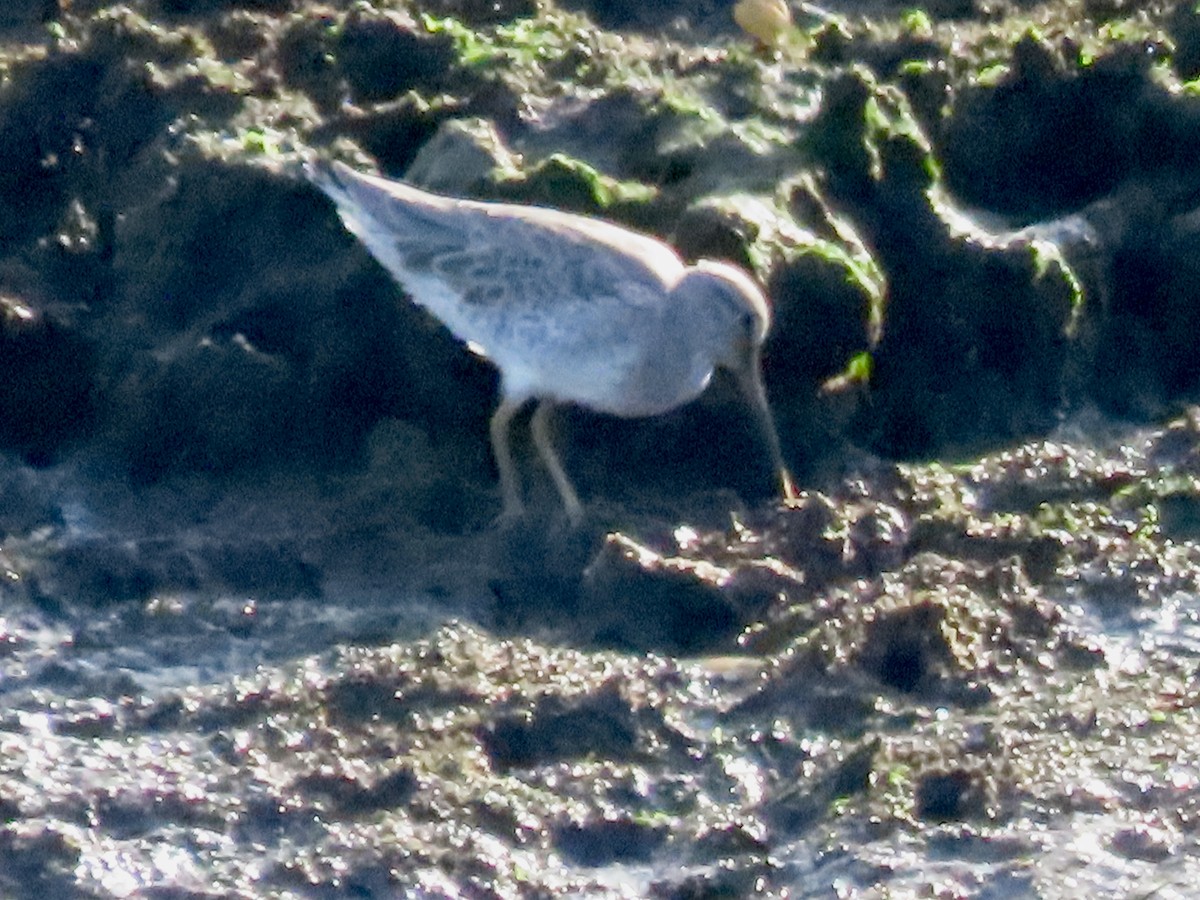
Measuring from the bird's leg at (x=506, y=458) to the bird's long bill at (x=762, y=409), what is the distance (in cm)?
73

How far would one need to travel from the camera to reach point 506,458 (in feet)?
25.1

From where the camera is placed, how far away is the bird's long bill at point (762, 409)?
766 centimetres

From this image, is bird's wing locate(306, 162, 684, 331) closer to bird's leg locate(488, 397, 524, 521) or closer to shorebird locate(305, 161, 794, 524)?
shorebird locate(305, 161, 794, 524)

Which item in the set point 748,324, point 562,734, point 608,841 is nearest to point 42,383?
point 748,324

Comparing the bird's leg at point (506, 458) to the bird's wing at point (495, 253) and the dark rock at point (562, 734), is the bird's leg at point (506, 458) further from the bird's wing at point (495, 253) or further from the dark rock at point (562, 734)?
the dark rock at point (562, 734)

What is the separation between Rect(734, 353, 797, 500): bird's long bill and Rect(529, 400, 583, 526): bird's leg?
634mm

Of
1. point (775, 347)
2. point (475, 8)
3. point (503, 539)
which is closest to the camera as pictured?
point (503, 539)

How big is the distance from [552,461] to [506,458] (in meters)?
0.15

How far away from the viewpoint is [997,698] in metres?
6.58

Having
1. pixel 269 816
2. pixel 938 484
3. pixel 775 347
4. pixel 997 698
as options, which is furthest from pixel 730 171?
pixel 269 816

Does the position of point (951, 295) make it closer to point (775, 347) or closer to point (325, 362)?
point (775, 347)

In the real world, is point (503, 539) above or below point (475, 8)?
below

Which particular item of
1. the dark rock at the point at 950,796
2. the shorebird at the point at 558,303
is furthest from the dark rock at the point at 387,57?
the dark rock at the point at 950,796

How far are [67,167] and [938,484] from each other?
317 centimetres
